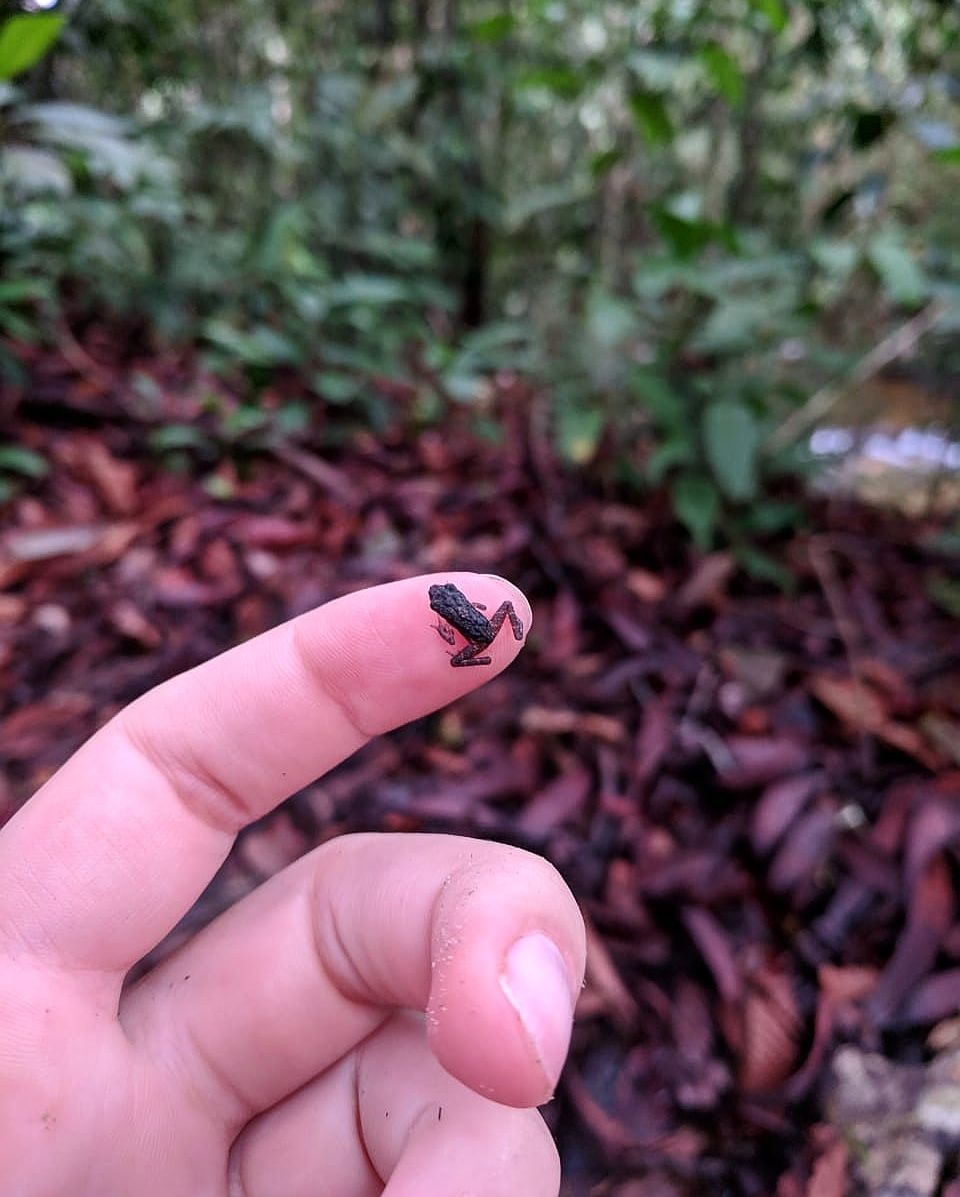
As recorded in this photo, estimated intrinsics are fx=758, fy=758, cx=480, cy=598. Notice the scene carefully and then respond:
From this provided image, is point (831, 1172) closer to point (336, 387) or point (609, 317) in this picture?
point (609, 317)

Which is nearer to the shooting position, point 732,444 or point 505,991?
point 505,991

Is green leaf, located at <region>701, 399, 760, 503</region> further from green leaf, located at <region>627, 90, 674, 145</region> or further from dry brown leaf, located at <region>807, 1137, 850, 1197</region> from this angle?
dry brown leaf, located at <region>807, 1137, 850, 1197</region>

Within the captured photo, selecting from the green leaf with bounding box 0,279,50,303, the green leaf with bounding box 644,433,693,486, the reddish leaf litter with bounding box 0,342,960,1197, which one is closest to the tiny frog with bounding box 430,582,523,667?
the reddish leaf litter with bounding box 0,342,960,1197

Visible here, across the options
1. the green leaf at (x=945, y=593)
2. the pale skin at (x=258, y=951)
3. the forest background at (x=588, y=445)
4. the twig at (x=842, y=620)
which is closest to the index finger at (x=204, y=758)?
the pale skin at (x=258, y=951)

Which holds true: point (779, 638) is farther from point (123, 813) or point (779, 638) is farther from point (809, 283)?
point (123, 813)

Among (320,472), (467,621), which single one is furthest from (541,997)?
(320,472)

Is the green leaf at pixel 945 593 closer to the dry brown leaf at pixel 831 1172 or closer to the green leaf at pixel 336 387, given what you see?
the dry brown leaf at pixel 831 1172
